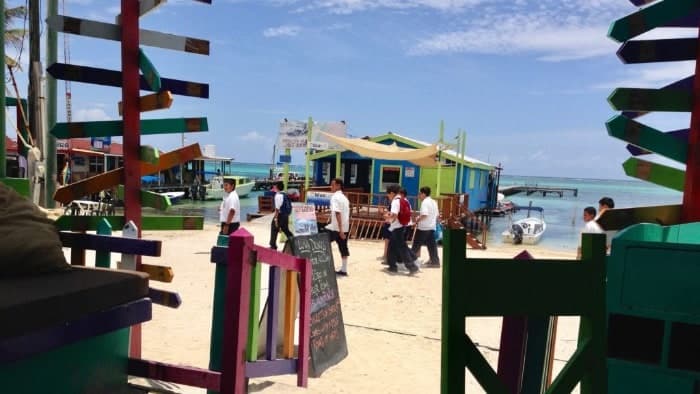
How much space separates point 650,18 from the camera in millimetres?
2420

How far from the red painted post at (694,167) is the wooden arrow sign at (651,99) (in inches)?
1.6

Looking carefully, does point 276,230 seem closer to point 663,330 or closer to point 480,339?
point 480,339

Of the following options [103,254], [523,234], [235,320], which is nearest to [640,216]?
[235,320]

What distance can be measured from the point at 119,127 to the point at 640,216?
3.24m

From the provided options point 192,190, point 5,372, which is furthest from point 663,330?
point 192,190

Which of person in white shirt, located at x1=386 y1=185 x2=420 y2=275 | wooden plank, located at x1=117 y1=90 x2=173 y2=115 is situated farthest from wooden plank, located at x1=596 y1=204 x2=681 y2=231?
person in white shirt, located at x1=386 y1=185 x2=420 y2=275

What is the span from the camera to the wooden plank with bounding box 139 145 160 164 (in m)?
3.22

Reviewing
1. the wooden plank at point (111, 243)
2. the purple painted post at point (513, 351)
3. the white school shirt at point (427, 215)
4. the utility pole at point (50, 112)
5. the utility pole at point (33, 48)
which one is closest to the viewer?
the purple painted post at point (513, 351)

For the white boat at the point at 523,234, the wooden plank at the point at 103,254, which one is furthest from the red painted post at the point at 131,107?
the white boat at the point at 523,234

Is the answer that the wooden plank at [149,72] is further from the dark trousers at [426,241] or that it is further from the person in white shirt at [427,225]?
the dark trousers at [426,241]

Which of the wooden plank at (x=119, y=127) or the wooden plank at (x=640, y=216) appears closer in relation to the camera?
the wooden plank at (x=640, y=216)

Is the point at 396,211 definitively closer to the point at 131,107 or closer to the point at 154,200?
the point at 154,200

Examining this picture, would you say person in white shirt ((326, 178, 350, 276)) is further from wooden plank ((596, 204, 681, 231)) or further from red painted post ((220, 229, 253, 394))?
wooden plank ((596, 204, 681, 231))

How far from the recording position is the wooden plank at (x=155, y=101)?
3.12 metres
